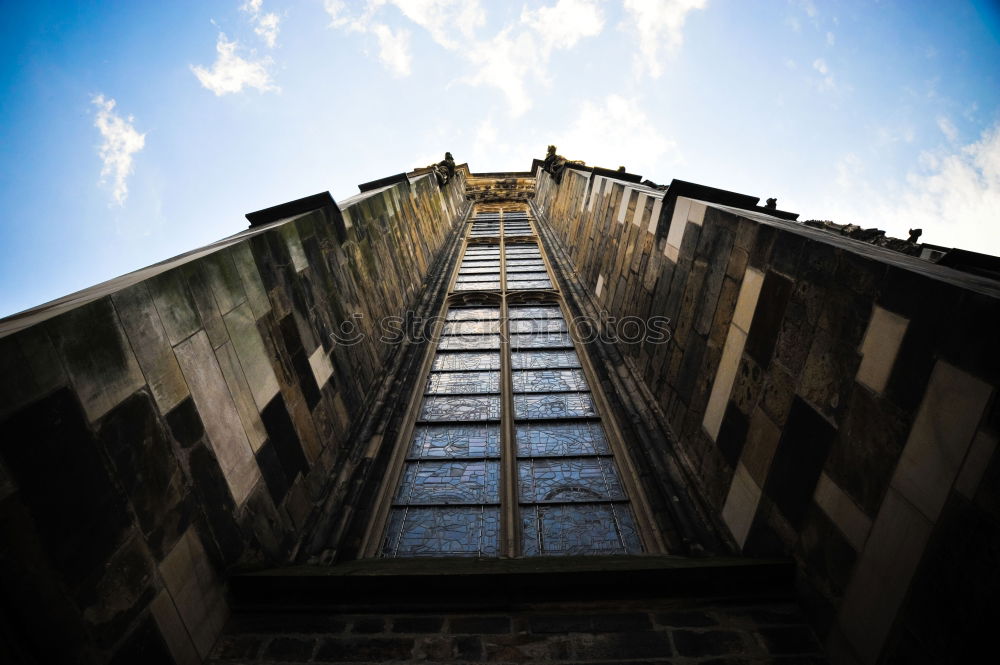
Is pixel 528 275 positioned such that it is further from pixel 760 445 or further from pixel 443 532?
pixel 760 445

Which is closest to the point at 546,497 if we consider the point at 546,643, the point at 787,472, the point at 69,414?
the point at 546,643

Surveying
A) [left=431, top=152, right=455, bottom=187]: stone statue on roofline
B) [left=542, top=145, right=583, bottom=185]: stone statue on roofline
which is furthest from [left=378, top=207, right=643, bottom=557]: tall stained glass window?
[left=542, top=145, right=583, bottom=185]: stone statue on roofline

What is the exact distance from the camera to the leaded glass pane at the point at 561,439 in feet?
15.7

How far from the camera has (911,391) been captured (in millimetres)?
2098

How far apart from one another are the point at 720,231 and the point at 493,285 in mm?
6571

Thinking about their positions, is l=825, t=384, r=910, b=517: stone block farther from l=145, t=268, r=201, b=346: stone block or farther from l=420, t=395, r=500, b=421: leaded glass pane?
l=145, t=268, r=201, b=346: stone block

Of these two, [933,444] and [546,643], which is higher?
[933,444]

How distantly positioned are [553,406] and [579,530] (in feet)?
6.22

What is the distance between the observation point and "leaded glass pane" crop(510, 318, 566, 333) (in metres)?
7.96

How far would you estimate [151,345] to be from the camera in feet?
8.12

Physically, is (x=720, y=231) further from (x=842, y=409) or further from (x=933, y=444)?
(x=933, y=444)

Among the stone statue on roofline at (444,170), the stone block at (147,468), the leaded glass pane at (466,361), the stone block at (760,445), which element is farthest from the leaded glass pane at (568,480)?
the stone statue on roofline at (444,170)

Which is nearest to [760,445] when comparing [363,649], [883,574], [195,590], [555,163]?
[883,574]

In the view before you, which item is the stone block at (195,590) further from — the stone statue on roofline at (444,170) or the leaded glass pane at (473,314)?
the stone statue on roofline at (444,170)
